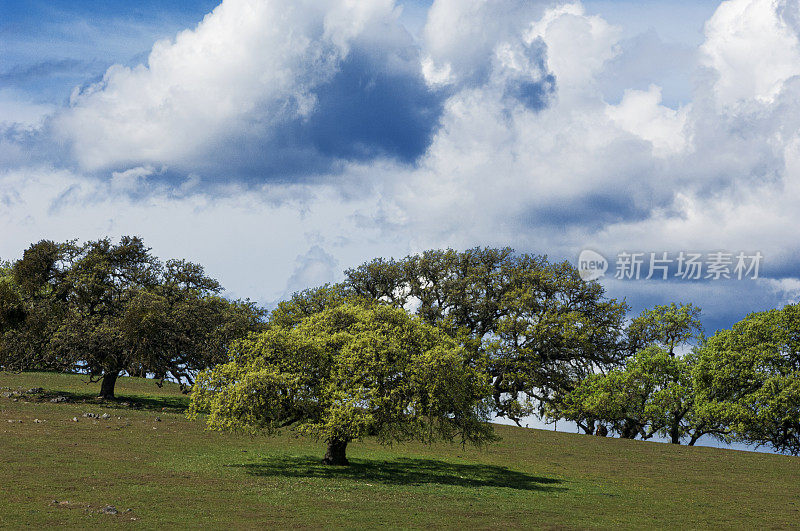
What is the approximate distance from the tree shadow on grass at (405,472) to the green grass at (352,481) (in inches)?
4.6

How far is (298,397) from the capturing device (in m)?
36.6

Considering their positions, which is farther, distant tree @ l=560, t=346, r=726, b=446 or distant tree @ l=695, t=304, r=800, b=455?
distant tree @ l=560, t=346, r=726, b=446

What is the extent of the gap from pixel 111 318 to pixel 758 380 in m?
59.4

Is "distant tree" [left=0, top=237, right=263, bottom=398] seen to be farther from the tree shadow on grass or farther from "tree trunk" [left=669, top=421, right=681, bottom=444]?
"tree trunk" [left=669, top=421, right=681, bottom=444]

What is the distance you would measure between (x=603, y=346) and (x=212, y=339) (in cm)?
4202

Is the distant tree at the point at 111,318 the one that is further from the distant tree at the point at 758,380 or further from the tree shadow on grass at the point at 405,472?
the distant tree at the point at 758,380

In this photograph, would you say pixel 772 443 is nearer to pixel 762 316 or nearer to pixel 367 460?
pixel 762 316

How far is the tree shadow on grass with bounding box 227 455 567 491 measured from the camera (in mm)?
37188

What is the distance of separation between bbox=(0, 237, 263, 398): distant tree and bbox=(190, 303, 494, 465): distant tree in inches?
1005

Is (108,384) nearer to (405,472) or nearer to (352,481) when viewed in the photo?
(405,472)

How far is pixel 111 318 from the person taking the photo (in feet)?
206

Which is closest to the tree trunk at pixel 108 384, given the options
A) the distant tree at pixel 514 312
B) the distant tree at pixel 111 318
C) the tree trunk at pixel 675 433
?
the distant tree at pixel 111 318

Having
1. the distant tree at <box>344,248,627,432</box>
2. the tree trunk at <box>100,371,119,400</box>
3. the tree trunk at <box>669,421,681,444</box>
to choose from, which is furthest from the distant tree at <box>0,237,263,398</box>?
the tree trunk at <box>669,421,681,444</box>

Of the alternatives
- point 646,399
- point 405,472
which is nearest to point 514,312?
point 646,399
